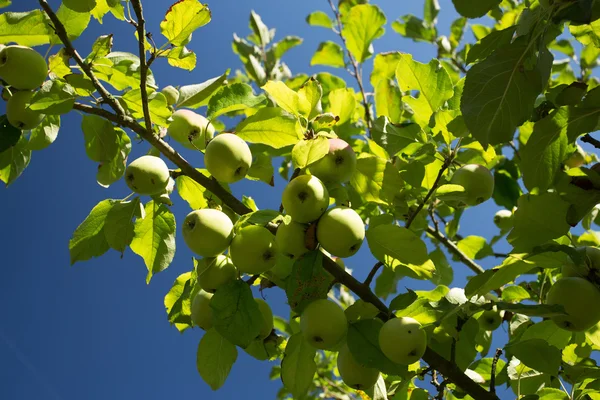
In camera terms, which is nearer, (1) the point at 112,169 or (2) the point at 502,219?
(1) the point at 112,169

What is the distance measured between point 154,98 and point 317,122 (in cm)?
58

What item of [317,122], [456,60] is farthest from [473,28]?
[317,122]

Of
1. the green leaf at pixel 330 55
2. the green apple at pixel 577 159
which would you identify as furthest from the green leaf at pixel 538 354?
the green leaf at pixel 330 55

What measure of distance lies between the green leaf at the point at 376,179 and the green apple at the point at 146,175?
671 millimetres

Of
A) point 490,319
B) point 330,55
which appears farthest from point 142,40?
point 330,55

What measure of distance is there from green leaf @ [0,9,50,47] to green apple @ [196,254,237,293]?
1069 mm

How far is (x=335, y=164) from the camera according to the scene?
64.3 inches

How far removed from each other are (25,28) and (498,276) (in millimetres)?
1841

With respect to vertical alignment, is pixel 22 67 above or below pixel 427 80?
below

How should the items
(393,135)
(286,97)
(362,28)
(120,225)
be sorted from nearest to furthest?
(286,97) → (120,225) → (393,135) → (362,28)

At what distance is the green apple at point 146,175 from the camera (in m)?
1.62

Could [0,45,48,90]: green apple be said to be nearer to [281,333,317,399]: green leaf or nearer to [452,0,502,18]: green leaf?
[281,333,317,399]: green leaf

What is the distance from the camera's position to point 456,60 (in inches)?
152

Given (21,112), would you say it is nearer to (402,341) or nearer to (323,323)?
(323,323)
